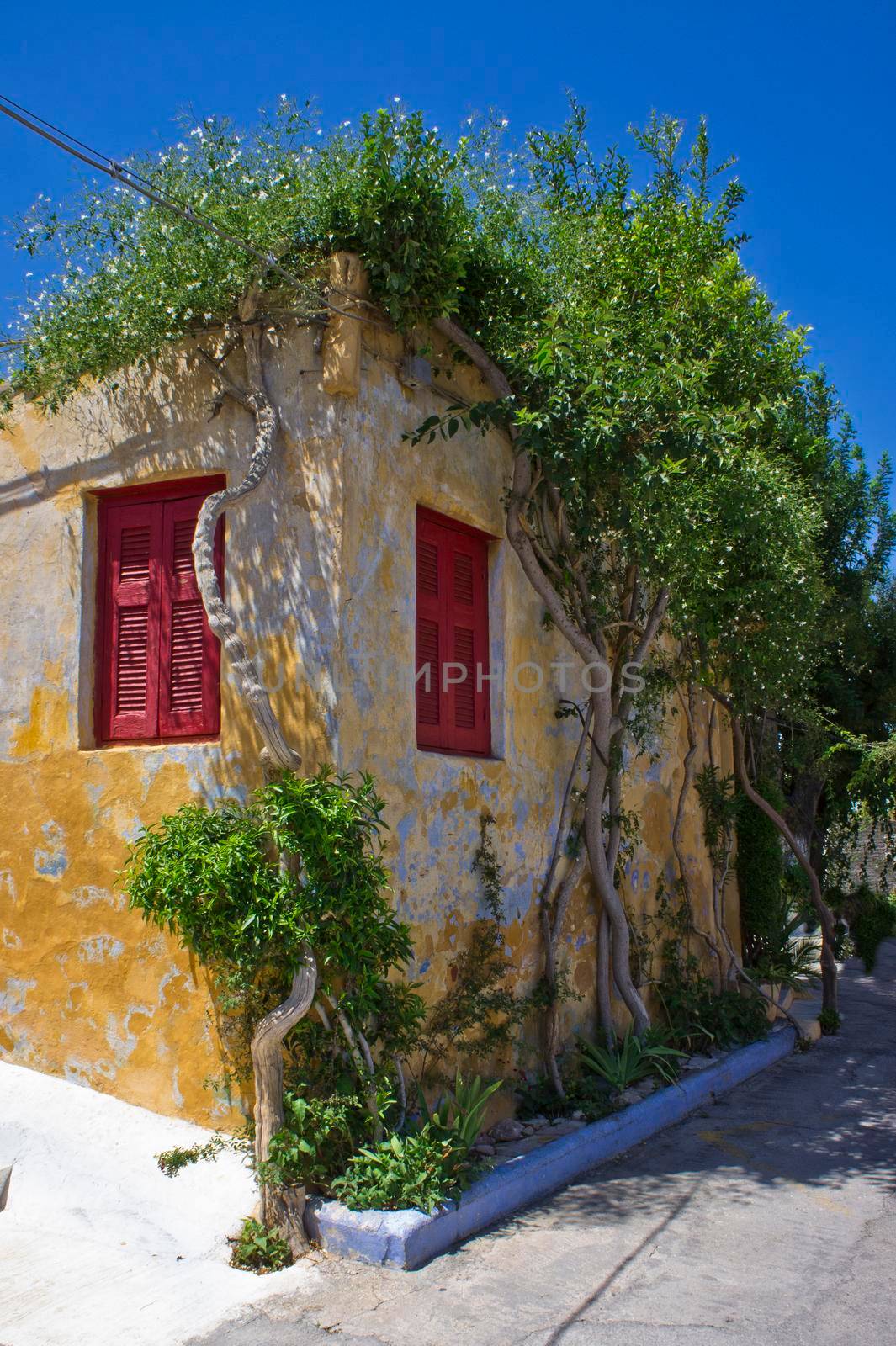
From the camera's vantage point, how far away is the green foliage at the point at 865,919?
12961 mm

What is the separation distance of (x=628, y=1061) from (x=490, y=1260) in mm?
2666

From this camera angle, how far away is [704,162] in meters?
8.13

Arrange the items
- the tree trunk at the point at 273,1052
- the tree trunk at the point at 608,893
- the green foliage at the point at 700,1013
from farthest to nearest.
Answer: the green foliage at the point at 700,1013 < the tree trunk at the point at 608,893 < the tree trunk at the point at 273,1052

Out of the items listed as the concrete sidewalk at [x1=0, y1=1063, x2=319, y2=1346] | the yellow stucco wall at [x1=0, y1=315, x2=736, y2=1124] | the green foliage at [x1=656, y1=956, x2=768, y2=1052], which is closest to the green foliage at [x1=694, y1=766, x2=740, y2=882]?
the green foliage at [x1=656, y1=956, x2=768, y2=1052]

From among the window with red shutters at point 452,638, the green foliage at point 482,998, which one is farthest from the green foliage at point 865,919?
the window with red shutters at point 452,638

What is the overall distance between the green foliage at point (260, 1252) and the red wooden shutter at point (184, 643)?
8.51 feet

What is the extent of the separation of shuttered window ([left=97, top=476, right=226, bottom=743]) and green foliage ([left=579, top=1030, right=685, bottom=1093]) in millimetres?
3454

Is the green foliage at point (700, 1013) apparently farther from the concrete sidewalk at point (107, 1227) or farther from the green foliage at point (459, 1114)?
the concrete sidewalk at point (107, 1227)

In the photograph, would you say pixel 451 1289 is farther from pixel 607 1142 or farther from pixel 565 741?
pixel 565 741

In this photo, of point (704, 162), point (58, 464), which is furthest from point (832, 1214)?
point (704, 162)

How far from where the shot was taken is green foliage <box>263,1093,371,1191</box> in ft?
16.6

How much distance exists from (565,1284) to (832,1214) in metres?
1.77

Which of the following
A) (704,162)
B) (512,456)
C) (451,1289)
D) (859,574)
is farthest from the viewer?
(859,574)

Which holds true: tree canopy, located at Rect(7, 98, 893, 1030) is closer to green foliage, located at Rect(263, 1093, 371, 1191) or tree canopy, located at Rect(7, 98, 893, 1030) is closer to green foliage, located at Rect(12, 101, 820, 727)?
green foliage, located at Rect(12, 101, 820, 727)
